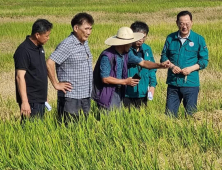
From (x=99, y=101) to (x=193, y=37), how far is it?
1.17 meters

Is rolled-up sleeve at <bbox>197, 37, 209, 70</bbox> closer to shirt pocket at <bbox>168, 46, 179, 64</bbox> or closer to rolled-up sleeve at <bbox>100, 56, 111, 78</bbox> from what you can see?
shirt pocket at <bbox>168, 46, 179, 64</bbox>

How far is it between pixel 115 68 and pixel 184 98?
879mm

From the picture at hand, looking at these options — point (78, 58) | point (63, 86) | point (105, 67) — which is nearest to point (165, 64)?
point (105, 67)

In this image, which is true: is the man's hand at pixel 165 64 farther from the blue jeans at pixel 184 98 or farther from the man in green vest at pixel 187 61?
the blue jeans at pixel 184 98

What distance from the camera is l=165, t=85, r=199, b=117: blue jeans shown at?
5.12m

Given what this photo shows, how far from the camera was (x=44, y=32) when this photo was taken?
4.52 metres

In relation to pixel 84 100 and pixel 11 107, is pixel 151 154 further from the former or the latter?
pixel 11 107

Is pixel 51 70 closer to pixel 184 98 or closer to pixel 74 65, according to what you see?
pixel 74 65

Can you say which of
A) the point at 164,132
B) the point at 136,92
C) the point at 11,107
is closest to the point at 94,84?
the point at 136,92

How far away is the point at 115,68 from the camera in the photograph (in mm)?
4758

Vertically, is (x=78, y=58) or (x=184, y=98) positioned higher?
(x=78, y=58)

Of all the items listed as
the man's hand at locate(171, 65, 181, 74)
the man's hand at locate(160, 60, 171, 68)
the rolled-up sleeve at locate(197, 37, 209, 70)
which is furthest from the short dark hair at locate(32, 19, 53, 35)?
the rolled-up sleeve at locate(197, 37, 209, 70)

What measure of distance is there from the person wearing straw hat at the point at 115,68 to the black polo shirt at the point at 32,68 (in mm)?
513

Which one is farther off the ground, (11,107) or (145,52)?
(145,52)
